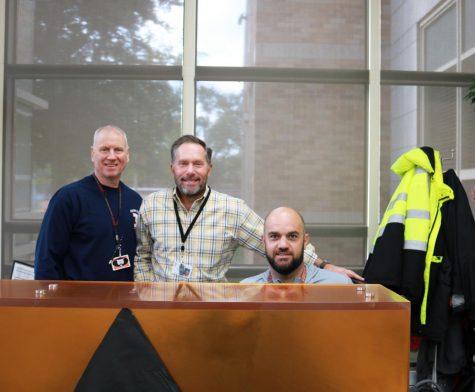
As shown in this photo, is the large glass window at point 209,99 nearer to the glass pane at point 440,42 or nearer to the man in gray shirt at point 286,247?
the glass pane at point 440,42

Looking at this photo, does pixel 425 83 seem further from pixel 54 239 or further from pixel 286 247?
pixel 54 239

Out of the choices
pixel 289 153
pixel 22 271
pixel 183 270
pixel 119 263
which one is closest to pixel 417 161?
pixel 289 153

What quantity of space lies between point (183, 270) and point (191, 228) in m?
0.19

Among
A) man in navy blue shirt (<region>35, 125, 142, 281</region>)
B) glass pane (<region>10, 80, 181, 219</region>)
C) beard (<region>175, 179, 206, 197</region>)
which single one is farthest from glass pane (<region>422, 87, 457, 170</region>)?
man in navy blue shirt (<region>35, 125, 142, 281</region>)

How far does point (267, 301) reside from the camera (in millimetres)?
1113

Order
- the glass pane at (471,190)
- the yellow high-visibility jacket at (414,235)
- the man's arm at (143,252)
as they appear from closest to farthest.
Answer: the man's arm at (143,252), the yellow high-visibility jacket at (414,235), the glass pane at (471,190)

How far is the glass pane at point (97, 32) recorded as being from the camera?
398 centimetres

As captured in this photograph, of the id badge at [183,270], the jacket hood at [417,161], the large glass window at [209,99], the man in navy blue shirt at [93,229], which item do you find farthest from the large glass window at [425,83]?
the man in navy blue shirt at [93,229]

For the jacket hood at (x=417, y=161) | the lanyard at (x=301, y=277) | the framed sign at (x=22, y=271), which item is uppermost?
the jacket hood at (x=417, y=161)

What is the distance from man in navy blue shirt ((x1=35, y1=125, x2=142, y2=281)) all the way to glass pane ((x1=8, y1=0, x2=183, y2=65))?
5.81 ft

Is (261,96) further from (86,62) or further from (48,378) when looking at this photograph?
(48,378)

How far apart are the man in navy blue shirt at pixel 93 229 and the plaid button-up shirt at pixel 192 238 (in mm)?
88

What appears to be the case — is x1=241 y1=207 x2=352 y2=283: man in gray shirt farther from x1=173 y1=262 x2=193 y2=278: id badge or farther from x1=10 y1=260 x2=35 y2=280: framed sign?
x1=10 y1=260 x2=35 y2=280: framed sign

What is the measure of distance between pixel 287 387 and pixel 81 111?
3347 mm
